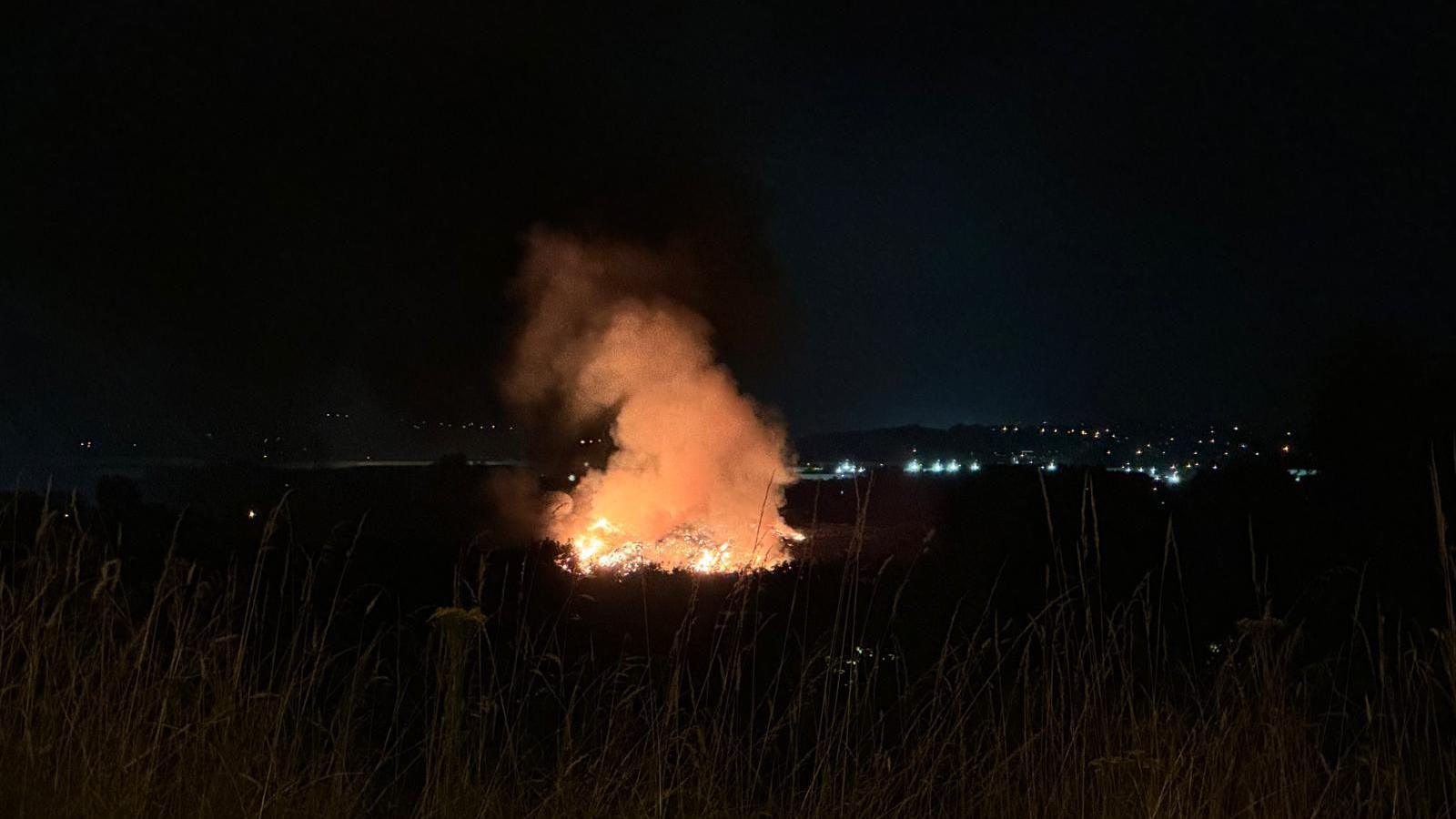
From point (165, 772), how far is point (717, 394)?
13791 mm

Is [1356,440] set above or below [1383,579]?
above

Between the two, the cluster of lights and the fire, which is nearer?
the fire

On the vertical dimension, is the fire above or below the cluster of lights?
below

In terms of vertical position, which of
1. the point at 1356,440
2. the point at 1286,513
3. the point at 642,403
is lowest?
the point at 1286,513

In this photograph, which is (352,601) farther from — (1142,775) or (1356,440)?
(1356,440)

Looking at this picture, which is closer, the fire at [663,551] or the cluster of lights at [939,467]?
the fire at [663,551]

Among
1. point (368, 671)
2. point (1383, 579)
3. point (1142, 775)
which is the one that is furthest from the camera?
point (1383, 579)

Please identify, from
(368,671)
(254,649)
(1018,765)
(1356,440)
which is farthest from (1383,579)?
(254,649)

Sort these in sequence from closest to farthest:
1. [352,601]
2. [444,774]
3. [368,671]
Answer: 1. [444,774]
2. [368,671]
3. [352,601]

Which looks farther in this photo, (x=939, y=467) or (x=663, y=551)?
(x=939, y=467)

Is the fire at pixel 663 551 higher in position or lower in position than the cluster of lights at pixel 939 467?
lower

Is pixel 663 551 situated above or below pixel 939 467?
below

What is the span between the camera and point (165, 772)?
111 inches

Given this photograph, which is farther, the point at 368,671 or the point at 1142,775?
the point at 368,671
